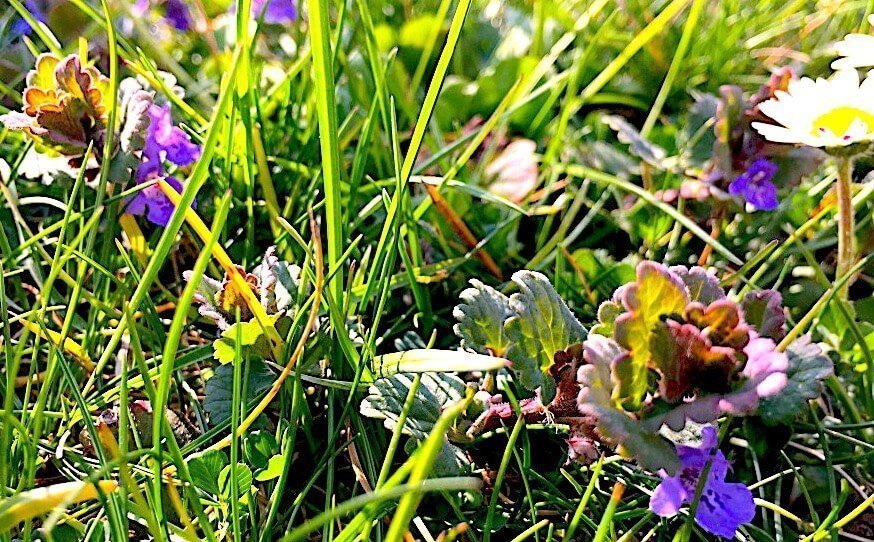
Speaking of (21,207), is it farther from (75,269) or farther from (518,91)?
(518,91)

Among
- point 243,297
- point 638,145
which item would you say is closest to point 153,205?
point 243,297

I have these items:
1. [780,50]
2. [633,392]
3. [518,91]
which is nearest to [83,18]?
[518,91]

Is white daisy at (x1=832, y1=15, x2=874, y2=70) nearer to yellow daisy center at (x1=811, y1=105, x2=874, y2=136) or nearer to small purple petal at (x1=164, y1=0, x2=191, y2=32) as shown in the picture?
yellow daisy center at (x1=811, y1=105, x2=874, y2=136)

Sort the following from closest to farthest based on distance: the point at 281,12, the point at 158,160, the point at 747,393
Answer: the point at 747,393 → the point at 158,160 → the point at 281,12

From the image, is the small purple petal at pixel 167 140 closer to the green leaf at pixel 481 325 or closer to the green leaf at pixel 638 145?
the green leaf at pixel 481 325

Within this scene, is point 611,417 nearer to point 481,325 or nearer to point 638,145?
point 481,325

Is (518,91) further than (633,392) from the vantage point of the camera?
Yes

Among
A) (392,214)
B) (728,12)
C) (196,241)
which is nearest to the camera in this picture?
(392,214)

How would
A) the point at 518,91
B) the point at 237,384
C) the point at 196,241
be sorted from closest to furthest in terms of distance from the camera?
1. the point at 237,384
2. the point at 196,241
3. the point at 518,91
